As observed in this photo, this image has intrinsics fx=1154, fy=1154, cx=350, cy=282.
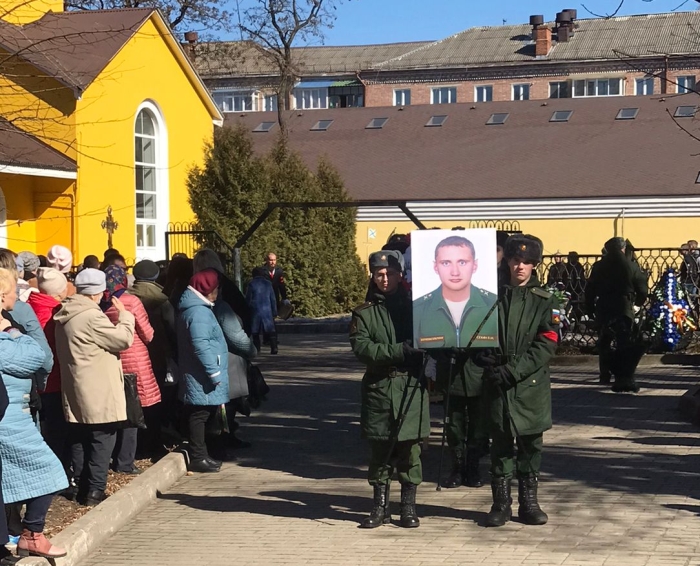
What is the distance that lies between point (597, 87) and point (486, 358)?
76441mm

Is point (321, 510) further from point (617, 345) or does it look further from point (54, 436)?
point (617, 345)

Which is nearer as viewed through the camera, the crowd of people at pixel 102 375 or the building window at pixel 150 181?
the crowd of people at pixel 102 375

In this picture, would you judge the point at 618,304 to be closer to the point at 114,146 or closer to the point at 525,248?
the point at 525,248

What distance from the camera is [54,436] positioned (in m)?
8.92

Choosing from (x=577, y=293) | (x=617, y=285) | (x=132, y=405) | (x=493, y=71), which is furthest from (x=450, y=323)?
(x=493, y=71)

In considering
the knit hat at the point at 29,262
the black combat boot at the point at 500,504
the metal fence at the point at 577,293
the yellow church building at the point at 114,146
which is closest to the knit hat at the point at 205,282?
the knit hat at the point at 29,262

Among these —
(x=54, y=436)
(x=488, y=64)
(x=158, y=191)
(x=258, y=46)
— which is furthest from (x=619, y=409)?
(x=488, y=64)

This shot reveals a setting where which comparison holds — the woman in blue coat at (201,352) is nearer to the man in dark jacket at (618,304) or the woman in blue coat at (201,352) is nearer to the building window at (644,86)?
the man in dark jacket at (618,304)

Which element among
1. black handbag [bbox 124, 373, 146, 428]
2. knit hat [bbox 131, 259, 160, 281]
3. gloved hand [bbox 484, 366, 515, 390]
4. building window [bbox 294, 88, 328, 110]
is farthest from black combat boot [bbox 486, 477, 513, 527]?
building window [bbox 294, 88, 328, 110]

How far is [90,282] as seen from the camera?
8.12 m

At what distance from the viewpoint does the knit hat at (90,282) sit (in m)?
8.11

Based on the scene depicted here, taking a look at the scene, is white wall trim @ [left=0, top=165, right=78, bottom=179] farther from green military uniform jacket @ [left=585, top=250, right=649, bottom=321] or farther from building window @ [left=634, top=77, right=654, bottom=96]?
building window @ [left=634, top=77, right=654, bottom=96]

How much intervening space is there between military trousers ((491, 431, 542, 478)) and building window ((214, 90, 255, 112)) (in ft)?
264

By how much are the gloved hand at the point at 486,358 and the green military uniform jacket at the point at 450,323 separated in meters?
0.08
